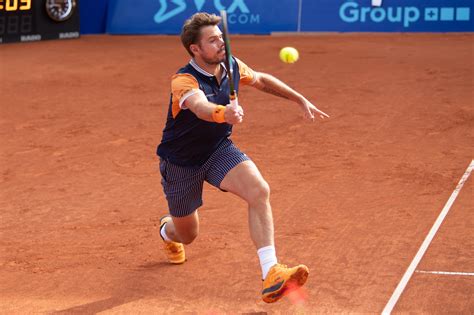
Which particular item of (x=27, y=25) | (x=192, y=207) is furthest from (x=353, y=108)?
(x=27, y=25)

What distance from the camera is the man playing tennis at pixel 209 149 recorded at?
645cm

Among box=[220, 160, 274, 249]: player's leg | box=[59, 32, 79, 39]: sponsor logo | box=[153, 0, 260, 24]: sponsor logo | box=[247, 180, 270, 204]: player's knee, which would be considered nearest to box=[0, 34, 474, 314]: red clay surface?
box=[220, 160, 274, 249]: player's leg

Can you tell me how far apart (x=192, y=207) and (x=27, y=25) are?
14905 millimetres

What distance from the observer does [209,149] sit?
22.9 feet

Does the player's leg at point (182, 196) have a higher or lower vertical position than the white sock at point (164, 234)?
higher

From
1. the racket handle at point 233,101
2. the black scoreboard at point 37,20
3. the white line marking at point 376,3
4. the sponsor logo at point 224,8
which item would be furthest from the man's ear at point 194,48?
the sponsor logo at point 224,8

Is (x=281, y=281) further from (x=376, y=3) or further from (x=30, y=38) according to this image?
(x=30, y=38)

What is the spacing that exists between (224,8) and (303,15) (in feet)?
5.84

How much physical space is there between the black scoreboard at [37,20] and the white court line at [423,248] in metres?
12.7

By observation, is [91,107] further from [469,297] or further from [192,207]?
[469,297]

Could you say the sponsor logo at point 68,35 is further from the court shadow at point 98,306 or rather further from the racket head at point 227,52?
the racket head at point 227,52

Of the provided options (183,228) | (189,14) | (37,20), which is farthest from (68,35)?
(183,228)

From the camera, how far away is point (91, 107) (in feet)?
47.2

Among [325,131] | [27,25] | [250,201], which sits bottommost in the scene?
[27,25]
